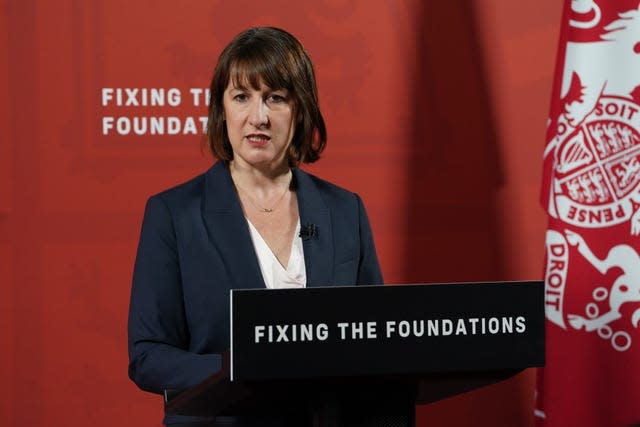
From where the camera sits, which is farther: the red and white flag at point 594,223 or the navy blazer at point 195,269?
the red and white flag at point 594,223

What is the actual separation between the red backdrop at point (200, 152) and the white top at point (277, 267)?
125 centimetres

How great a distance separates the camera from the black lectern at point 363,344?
115 centimetres

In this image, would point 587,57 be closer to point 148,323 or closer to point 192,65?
point 192,65

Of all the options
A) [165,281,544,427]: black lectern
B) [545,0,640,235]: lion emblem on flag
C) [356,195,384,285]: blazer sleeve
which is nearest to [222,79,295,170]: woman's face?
[356,195,384,285]: blazer sleeve

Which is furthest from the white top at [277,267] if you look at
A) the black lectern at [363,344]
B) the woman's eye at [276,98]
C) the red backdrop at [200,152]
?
the red backdrop at [200,152]

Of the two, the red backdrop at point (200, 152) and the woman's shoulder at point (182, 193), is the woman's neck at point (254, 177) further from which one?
the red backdrop at point (200, 152)

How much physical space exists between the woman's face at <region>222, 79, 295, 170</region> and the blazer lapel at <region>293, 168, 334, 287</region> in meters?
0.12

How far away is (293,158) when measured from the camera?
1995 millimetres

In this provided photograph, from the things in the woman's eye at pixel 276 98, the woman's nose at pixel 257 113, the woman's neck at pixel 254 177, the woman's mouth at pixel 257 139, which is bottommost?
the woman's neck at pixel 254 177

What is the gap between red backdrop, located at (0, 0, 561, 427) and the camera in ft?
9.62

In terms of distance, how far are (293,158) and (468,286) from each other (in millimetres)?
819

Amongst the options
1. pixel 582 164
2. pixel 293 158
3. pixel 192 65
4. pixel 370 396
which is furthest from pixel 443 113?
pixel 370 396

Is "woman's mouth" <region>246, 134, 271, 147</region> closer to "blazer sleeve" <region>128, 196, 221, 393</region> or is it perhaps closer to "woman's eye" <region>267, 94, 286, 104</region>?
"woman's eye" <region>267, 94, 286, 104</region>

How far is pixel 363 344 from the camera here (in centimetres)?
119
